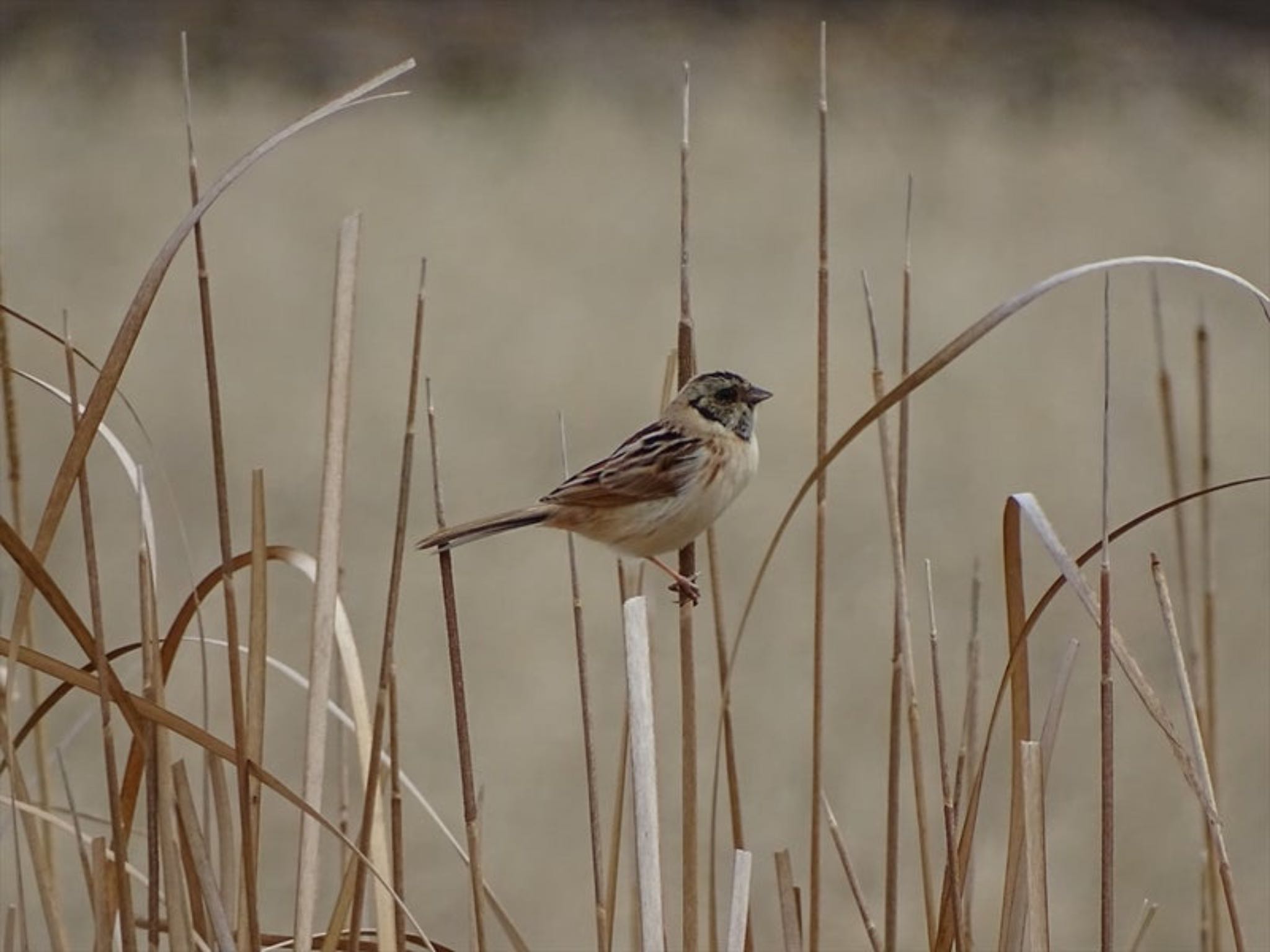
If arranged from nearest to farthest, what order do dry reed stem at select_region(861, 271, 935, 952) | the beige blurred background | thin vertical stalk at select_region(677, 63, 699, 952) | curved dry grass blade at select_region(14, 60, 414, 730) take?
curved dry grass blade at select_region(14, 60, 414, 730) → thin vertical stalk at select_region(677, 63, 699, 952) → dry reed stem at select_region(861, 271, 935, 952) → the beige blurred background

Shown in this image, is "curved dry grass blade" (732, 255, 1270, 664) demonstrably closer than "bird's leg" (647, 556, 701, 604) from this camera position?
Yes

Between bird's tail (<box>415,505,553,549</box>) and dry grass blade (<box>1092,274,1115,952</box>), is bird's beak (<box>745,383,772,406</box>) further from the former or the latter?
dry grass blade (<box>1092,274,1115,952</box>)

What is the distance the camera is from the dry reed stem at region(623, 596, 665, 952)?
110cm

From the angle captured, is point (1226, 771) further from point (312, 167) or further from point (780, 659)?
point (312, 167)

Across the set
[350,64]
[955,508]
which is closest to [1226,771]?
[955,508]

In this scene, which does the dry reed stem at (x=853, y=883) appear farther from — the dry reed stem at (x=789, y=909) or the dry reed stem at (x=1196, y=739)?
the dry reed stem at (x=1196, y=739)

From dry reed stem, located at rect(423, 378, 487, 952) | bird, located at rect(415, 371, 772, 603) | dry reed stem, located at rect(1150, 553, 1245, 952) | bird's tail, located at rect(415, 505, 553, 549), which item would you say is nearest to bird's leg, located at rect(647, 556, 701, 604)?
bird, located at rect(415, 371, 772, 603)

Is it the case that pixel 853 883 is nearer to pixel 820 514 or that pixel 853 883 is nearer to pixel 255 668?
pixel 820 514

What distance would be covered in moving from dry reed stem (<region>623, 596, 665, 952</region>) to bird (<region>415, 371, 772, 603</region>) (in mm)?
316

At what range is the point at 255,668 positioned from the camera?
1126mm

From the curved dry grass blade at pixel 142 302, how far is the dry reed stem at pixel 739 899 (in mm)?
369

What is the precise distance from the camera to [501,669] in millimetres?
5887

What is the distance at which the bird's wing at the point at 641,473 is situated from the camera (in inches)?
58.5

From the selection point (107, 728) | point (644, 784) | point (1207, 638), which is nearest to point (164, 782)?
point (107, 728)
